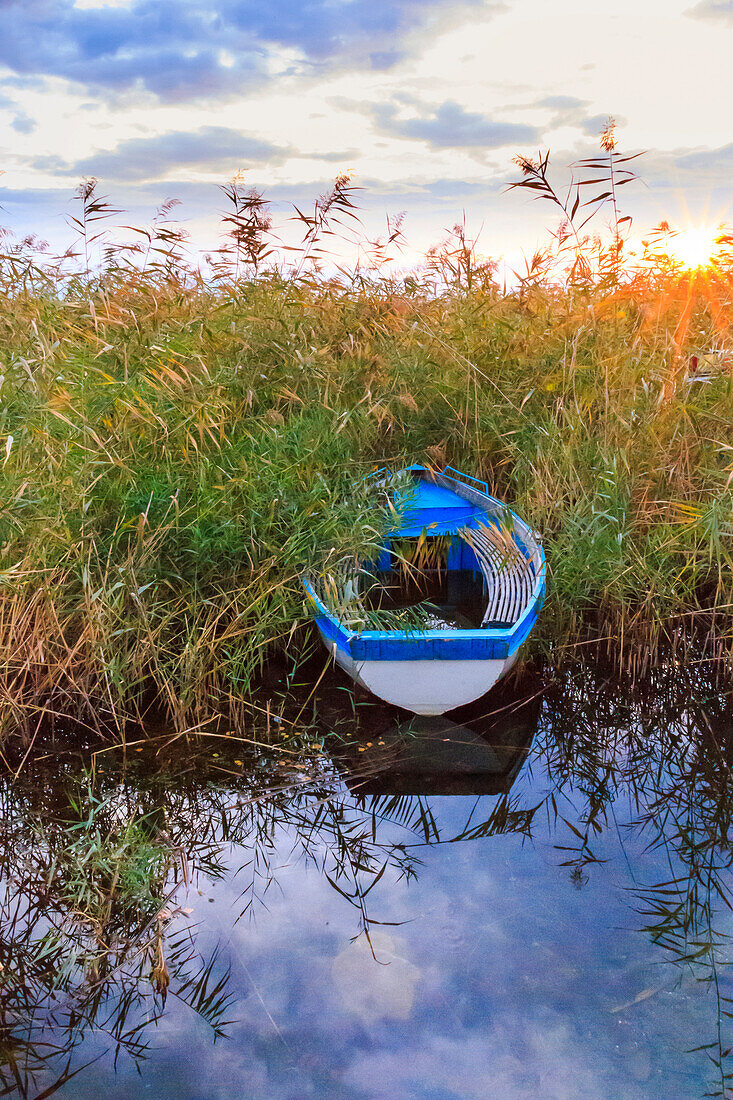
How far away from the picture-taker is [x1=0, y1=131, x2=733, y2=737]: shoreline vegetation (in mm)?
3525

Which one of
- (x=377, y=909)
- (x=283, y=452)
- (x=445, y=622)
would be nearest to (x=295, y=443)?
(x=283, y=452)

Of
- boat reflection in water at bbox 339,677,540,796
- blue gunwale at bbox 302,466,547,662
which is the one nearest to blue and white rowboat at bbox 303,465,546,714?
blue gunwale at bbox 302,466,547,662

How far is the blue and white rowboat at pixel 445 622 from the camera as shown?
327 cm

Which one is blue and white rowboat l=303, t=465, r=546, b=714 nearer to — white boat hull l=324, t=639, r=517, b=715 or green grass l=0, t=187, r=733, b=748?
white boat hull l=324, t=639, r=517, b=715

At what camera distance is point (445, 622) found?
14.3 ft

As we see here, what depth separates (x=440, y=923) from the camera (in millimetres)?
2498

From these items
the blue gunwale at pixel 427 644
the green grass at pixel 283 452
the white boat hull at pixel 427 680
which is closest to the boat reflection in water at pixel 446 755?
the white boat hull at pixel 427 680

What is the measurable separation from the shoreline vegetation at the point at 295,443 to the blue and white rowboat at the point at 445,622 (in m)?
0.19

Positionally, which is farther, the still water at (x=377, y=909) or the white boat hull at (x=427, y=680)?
the white boat hull at (x=427, y=680)

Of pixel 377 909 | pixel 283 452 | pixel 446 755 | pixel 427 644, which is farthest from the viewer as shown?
pixel 283 452

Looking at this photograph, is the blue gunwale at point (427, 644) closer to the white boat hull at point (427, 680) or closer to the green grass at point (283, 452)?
the white boat hull at point (427, 680)

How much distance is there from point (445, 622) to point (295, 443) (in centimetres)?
128

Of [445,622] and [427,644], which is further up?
[427,644]

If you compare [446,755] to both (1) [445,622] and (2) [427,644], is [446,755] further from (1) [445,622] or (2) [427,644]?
(1) [445,622]
